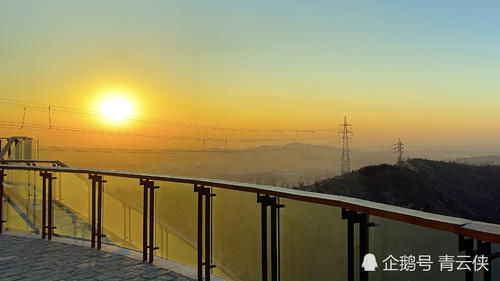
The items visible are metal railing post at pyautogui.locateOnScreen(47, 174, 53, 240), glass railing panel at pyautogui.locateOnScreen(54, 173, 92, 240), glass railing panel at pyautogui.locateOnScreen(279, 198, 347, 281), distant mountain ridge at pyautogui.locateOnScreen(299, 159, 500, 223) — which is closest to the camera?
glass railing panel at pyautogui.locateOnScreen(279, 198, 347, 281)

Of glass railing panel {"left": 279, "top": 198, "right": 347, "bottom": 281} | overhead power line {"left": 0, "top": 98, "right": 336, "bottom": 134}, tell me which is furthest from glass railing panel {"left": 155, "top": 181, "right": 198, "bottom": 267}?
overhead power line {"left": 0, "top": 98, "right": 336, "bottom": 134}

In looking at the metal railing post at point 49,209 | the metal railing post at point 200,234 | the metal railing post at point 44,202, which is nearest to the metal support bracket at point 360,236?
the metal railing post at point 200,234

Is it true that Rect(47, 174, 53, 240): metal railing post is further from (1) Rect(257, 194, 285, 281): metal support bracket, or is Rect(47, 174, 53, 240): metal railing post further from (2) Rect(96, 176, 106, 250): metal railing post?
(1) Rect(257, 194, 285, 281): metal support bracket

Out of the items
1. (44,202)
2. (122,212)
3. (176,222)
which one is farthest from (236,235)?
(44,202)

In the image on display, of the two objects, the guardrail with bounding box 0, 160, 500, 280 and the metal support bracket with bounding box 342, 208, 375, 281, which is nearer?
the guardrail with bounding box 0, 160, 500, 280

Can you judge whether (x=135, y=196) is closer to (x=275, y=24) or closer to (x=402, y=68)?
(x=275, y=24)

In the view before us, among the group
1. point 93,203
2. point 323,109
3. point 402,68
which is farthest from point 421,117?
point 93,203

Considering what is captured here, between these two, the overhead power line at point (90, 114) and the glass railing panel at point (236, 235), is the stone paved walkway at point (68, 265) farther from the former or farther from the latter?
the overhead power line at point (90, 114)
